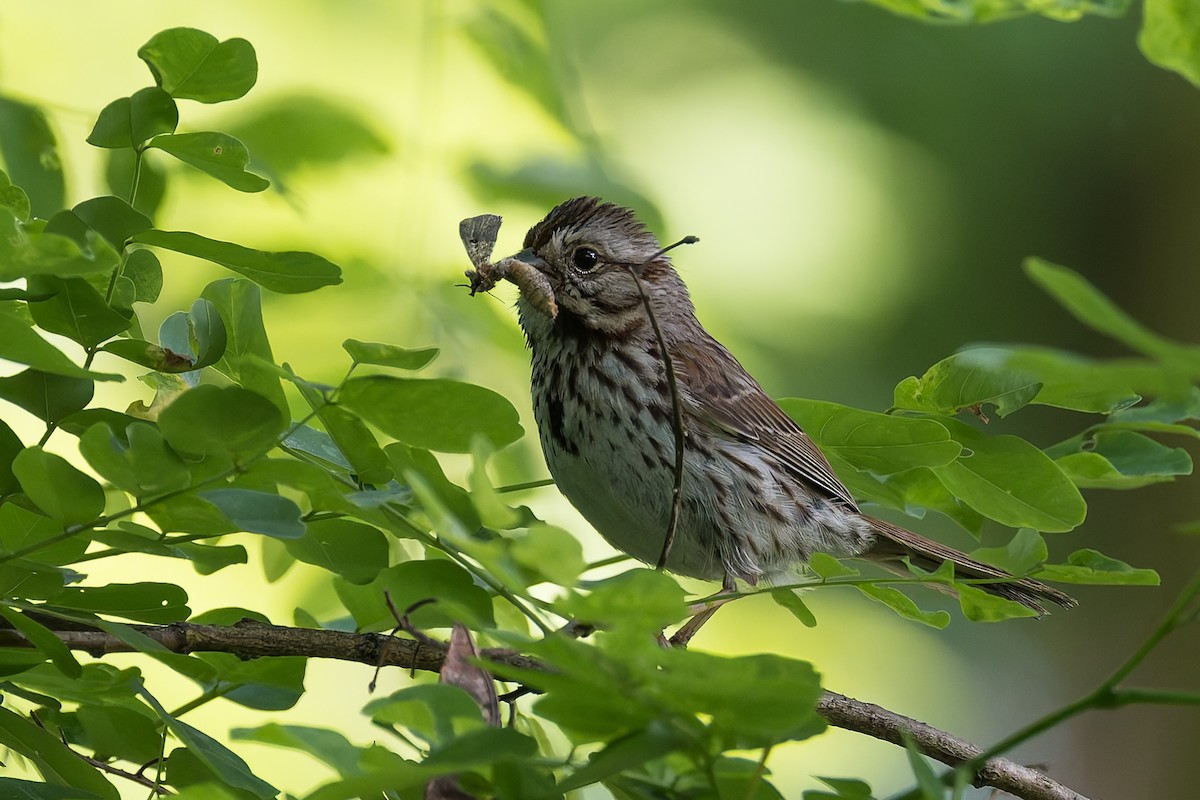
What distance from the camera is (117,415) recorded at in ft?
4.65

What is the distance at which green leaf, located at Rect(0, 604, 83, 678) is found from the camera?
1.32m

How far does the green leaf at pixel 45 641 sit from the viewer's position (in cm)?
132

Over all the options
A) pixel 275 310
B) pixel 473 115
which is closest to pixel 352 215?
pixel 275 310

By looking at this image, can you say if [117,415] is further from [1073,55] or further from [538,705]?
[1073,55]

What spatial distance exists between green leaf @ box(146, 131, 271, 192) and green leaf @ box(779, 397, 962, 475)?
2.55ft

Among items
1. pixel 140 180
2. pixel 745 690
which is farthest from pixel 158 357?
pixel 745 690

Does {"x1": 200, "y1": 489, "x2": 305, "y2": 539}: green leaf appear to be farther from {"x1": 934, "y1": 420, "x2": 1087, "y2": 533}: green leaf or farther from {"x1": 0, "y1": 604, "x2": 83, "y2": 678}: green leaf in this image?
{"x1": 934, "y1": 420, "x2": 1087, "y2": 533}: green leaf

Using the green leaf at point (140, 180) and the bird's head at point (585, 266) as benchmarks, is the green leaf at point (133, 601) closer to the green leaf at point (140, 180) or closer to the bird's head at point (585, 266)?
the green leaf at point (140, 180)

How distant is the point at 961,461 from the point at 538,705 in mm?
911

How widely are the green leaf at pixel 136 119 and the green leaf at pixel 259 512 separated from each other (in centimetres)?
49

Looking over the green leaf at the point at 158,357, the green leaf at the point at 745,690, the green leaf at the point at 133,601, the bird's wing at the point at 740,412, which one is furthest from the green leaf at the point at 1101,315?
the bird's wing at the point at 740,412

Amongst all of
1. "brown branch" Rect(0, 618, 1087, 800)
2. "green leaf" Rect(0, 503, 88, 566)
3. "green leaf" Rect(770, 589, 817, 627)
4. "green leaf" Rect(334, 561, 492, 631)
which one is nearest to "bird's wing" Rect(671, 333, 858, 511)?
"green leaf" Rect(770, 589, 817, 627)

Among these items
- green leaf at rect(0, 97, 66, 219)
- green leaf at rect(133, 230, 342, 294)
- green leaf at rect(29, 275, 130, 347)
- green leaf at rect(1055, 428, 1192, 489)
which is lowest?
green leaf at rect(1055, 428, 1192, 489)

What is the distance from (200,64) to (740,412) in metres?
1.80
